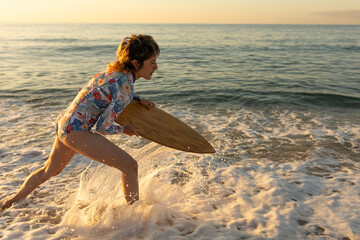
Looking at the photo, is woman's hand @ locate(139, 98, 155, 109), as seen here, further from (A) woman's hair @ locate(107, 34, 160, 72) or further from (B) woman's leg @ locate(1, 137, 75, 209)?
(B) woman's leg @ locate(1, 137, 75, 209)

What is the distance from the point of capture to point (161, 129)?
3.58 metres

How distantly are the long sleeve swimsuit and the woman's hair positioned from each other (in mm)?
81

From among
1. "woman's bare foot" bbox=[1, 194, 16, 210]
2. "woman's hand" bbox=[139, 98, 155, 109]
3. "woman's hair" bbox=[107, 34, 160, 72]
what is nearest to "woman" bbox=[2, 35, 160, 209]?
"woman's hair" bbox=[107, 34, 160, 72]

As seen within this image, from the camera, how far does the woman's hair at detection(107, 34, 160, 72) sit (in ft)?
9.33

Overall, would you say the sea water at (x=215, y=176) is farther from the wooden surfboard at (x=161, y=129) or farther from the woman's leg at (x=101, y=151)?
the wooden surfboard at (x=161, y=129)

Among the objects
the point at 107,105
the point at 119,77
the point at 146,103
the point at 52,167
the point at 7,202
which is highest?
the point at 119,77

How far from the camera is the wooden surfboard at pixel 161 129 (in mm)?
3395

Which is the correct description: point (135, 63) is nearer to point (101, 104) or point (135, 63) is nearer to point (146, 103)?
point (101, 104)

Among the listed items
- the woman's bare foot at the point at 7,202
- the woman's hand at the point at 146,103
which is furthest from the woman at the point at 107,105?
the woman's bare foot at the point at 7,202

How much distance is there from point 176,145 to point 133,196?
72 centimetres

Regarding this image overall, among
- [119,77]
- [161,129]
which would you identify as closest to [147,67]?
[119,77]

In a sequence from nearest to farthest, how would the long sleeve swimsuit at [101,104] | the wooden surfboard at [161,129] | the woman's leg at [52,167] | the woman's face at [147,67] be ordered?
the long sleeve swimsuit at [101,104] < the woman's face at [147,67] < the woman's leg at [52,167] < the wooden surfboard at [161,129]

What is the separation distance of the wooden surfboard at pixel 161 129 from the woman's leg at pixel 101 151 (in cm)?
41

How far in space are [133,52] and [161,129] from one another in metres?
1.05
